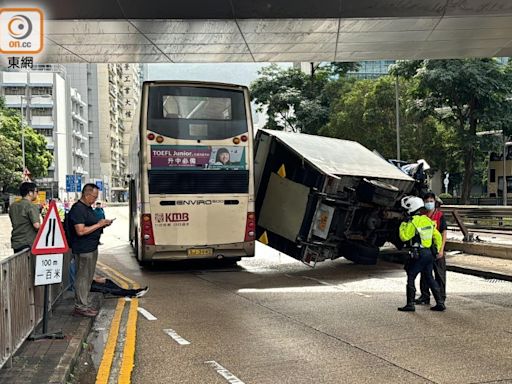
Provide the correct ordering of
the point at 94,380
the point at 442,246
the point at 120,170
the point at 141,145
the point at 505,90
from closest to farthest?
1. the point at 94,380
2. the point at 442,246
3. the point at 141,145
4. the point at 505,90
5. the point at 120,170

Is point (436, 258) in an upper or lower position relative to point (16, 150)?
lower

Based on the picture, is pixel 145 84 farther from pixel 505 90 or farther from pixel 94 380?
pixel 505 90

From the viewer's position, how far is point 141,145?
13.0 metres

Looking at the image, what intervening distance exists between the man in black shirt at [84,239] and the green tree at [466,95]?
23.0m

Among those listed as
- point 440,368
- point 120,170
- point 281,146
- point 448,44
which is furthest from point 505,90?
point 120,170

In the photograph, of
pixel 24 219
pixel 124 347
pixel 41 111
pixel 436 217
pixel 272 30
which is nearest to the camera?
pixel 124 347

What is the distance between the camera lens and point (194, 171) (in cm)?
1330

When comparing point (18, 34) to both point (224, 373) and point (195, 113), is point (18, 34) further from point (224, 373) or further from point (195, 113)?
point (195, 113)

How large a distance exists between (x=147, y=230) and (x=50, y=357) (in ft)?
23.6

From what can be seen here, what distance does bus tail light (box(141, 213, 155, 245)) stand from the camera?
42.9 ft

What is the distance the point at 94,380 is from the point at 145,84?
8.48 meters

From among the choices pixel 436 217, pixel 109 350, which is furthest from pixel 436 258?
pixel 109 350

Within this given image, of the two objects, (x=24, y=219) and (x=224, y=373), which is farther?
(x=24, y=219)

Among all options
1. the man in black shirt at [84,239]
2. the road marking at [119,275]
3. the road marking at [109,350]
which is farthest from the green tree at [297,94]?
the man in black shirt at [84,239]
